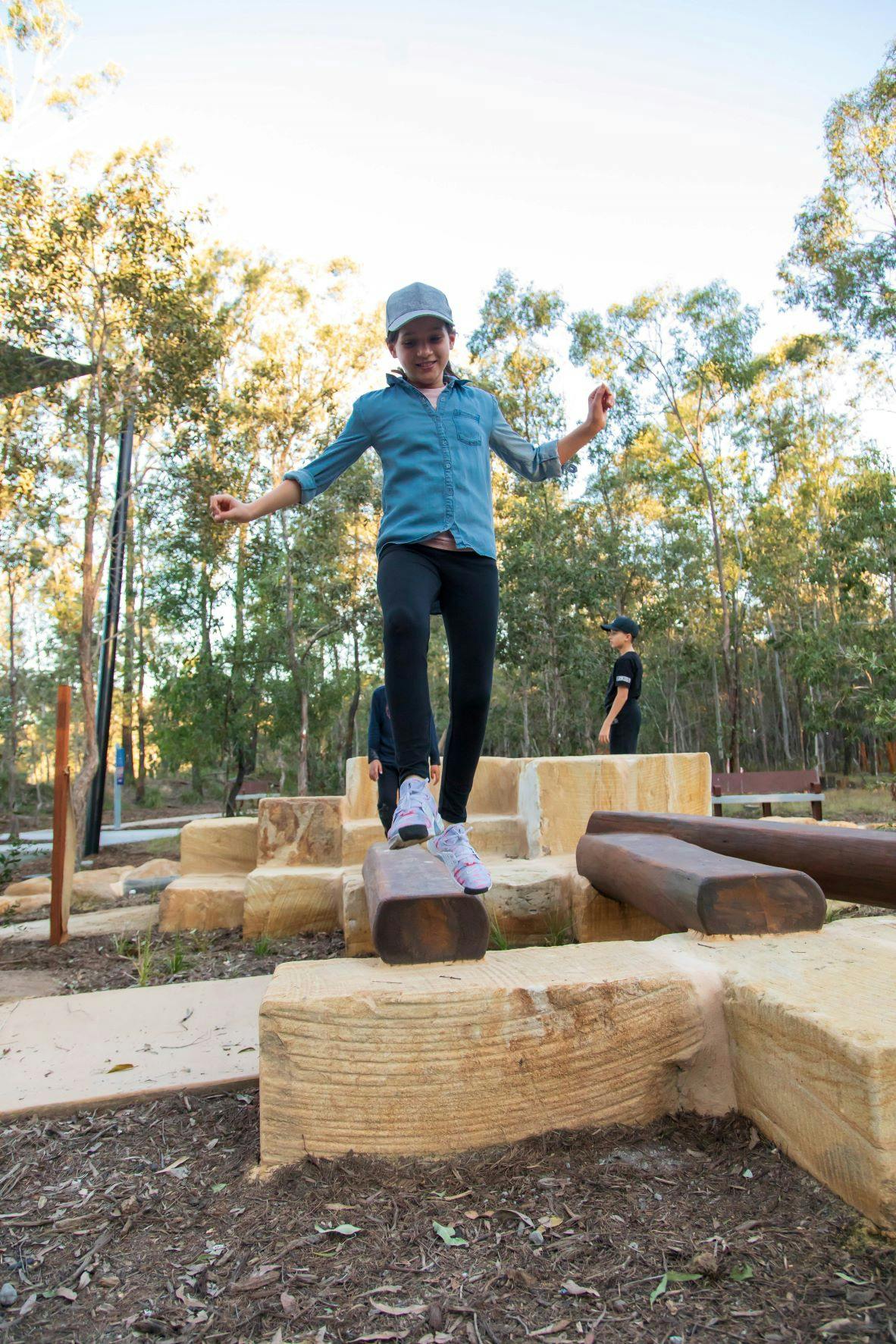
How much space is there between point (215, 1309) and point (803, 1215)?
0.87 metres

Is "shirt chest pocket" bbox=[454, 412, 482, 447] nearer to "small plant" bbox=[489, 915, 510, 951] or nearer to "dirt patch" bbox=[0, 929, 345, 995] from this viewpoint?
"small plant" bbox=[489, 915, 510, 951]

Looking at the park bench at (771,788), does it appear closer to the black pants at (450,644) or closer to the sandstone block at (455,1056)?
the black pants at (450,644)

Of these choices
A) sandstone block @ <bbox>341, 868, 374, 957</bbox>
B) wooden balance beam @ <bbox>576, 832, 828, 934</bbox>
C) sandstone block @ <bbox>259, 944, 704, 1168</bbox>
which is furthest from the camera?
sandstone block @ <bbox>341, 868, 374, 957</bbox>

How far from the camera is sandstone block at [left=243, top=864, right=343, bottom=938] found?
14.7 ft

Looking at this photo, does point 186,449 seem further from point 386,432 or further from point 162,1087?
point 162,1087

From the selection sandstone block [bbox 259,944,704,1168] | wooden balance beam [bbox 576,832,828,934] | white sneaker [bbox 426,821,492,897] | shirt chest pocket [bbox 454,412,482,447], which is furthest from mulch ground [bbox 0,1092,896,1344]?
shirt chest pocket [bbox 454,412,482,447]

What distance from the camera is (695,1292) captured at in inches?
44.1

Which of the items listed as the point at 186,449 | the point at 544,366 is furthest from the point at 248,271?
the point at 186,449

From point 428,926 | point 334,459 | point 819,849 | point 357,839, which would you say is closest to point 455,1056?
point 428,926

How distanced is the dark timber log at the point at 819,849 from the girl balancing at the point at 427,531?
73 centimetres

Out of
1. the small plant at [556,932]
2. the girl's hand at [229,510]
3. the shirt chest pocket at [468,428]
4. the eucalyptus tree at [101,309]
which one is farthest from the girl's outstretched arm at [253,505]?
the eucalyptus tree at [101,309]

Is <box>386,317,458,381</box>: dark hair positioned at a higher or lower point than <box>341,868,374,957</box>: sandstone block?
higher

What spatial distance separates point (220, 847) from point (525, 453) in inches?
156

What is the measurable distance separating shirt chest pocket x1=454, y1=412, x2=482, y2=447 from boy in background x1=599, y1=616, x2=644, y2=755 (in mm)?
3651
